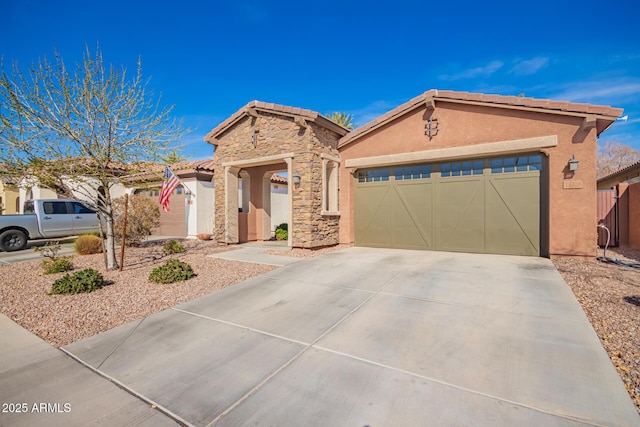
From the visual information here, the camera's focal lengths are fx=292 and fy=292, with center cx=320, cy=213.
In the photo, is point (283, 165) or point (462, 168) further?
point (283, 165)

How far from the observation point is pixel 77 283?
17.2 feet

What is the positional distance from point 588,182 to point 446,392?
6.97 meters

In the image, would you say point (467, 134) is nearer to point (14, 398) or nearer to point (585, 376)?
point (585, 376)

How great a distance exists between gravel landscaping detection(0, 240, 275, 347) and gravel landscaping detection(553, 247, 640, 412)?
220 inches

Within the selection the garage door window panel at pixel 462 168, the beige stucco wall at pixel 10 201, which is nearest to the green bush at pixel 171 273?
the garage door window panel at pixel 462 168

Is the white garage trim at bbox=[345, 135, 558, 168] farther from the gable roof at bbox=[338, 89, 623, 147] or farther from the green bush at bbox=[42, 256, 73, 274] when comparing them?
the green bush at bbox=[42, 256, 73, 274]

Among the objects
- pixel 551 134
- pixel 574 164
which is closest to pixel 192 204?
pixel 551 134

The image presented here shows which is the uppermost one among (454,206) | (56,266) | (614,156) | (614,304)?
(614,156)

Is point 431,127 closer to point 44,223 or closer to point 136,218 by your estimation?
point 136,218

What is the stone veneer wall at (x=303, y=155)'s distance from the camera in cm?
906

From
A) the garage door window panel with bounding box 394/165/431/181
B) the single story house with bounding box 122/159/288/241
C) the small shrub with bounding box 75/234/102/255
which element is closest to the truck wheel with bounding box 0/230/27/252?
the small shrub with bounding box 75/234/102/255

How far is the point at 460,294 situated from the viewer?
4742 millimetres

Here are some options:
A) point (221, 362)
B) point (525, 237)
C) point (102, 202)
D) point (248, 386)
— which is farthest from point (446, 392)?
point (102, 202)

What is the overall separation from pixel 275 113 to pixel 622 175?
15611 mm
